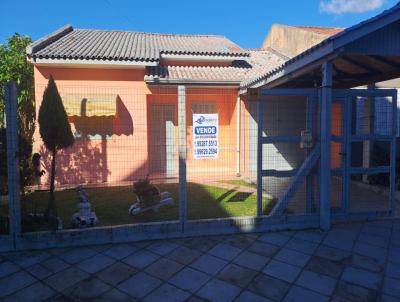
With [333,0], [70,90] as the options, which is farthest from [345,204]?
[333,0]

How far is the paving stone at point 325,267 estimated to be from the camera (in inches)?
150

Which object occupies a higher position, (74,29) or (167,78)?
(74,29)

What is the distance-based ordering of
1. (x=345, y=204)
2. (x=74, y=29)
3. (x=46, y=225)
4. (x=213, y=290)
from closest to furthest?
(x=213, y=290), (x=46, y=225), (x=345, y=204), (x=74, y=29)

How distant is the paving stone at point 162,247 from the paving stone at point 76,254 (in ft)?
2.59

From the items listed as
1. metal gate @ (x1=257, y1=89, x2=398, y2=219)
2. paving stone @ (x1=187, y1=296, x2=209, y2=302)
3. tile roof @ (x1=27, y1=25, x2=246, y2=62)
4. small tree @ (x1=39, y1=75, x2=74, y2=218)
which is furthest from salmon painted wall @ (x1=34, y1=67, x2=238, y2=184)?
paving stone @ (x1=187, y1=296, x2=209, y2=302)

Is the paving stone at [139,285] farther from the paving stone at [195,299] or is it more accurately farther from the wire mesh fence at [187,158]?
the wire mesh fence at [187,158]

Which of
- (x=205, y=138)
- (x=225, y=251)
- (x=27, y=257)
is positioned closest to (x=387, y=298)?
(x=225, y=251)

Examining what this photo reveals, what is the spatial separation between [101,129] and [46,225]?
4.49 m

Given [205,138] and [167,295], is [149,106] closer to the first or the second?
[205,138]

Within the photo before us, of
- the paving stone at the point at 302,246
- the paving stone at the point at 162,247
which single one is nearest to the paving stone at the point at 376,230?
the paving stone at the point at 302,246

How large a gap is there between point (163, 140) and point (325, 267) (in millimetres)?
6632

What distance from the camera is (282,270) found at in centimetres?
388

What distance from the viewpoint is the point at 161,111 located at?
A: 10352 millimetres

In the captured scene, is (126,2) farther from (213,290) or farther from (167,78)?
(213,290)
